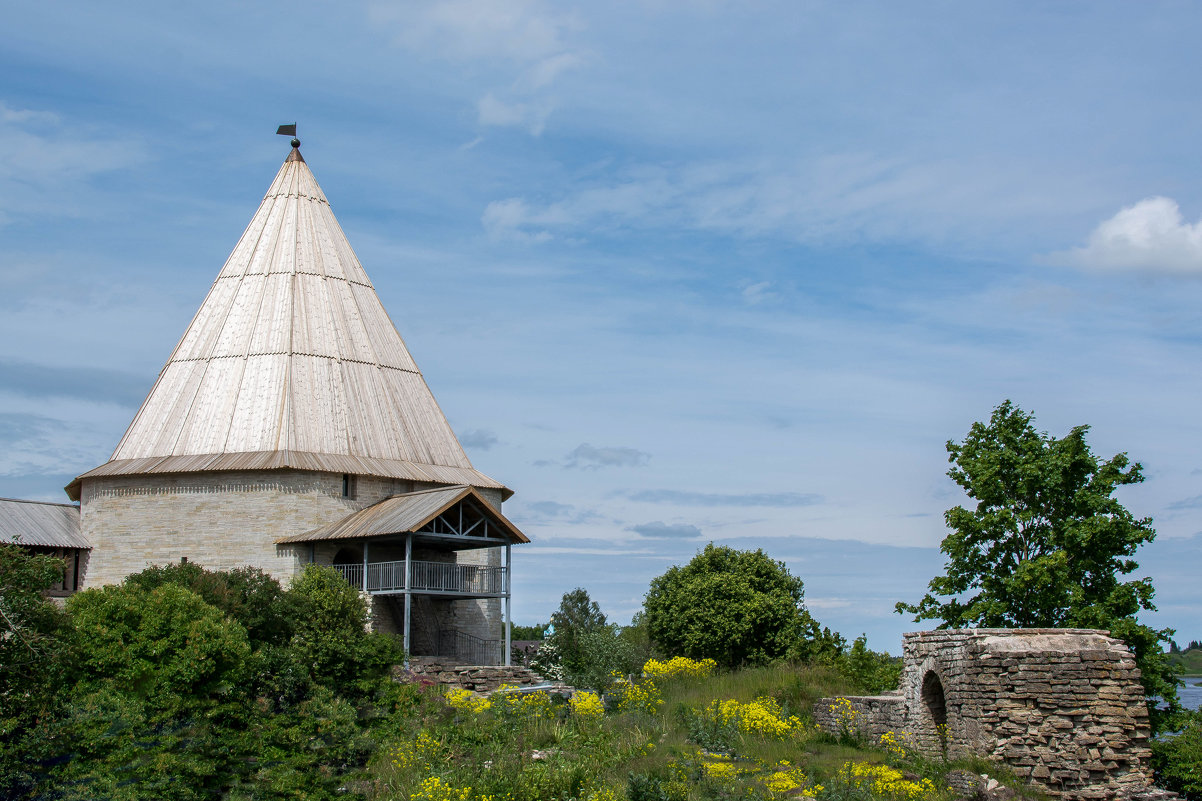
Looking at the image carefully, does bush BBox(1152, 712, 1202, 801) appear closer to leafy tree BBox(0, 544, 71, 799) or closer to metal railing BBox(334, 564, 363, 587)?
metal railing BBox(334, 564, 363, 587)

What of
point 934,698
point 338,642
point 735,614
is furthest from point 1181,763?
point 338,642

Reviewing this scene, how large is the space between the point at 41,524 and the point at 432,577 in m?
10.4

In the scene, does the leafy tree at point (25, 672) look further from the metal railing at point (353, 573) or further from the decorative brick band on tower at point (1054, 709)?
the decorative brick band on tower at point (1054, 709)

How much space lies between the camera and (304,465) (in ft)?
94.2

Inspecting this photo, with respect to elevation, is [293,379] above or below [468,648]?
above

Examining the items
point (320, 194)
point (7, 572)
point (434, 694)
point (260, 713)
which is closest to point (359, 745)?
point (260, 713)

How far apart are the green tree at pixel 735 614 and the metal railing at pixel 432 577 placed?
18.8 ft

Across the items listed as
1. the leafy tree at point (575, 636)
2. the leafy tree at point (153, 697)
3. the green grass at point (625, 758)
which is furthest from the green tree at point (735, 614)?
the leafy tree at point (153, 697)

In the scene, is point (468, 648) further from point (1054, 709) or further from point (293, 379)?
point (1054, 709)

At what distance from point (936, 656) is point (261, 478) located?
57.2 feet

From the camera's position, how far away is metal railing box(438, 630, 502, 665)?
31.1 m

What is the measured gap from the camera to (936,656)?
19.0m

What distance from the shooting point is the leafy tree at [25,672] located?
641 inches

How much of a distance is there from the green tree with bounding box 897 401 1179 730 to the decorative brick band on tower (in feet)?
14.8
